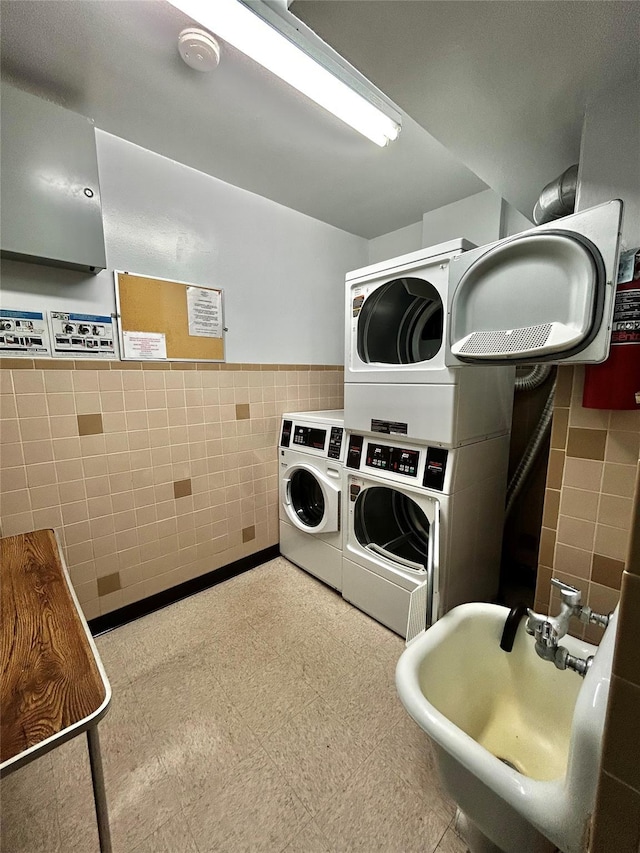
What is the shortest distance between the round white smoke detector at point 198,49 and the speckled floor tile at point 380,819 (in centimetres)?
254

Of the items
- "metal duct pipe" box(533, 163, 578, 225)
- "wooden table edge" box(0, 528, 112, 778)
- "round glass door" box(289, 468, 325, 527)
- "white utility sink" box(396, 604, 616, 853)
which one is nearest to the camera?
"wooden table edge" box(0, 528, 112, 778)

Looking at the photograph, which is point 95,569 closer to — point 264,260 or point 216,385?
point 216,385

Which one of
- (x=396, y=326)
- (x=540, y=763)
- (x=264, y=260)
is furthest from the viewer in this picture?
(x=264, y=260)

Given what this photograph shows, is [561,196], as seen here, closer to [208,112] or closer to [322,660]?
[208,112]

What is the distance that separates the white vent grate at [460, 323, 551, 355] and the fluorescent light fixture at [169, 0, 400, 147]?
1070 mm

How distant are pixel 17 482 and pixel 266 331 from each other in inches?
61.2

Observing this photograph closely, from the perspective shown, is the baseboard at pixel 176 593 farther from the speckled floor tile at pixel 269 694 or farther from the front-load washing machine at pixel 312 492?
the speckled floor tile at pixel 269 694

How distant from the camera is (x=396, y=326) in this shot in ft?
6.04

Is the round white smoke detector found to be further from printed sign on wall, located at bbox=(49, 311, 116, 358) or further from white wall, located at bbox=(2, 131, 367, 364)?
printed sign on wall, located at bbox=(49, 311, 116, 358)

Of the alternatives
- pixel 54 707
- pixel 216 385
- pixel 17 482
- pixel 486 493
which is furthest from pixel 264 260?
pixel 54 707

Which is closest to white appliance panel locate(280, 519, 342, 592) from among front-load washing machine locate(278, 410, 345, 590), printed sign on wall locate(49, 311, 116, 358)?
front-load washing machine locate(278, 410, 345, 590)

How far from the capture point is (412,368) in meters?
1.53

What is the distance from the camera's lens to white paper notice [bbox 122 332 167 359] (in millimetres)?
1721

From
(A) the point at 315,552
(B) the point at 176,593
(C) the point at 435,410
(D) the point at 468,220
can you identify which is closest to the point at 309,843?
(A) the point at 315,552
